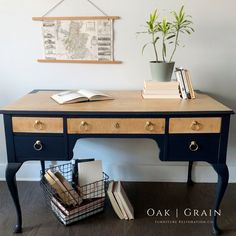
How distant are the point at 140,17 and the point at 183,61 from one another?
430 mm

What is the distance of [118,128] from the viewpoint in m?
1.60

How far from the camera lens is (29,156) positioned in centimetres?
164

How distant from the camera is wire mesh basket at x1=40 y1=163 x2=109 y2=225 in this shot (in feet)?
6.01

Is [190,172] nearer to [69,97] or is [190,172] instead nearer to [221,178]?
[221,178]

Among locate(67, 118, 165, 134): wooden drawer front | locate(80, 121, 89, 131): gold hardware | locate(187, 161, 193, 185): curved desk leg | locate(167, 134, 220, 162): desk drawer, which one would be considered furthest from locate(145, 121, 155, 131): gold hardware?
locate(187, 161, 193, 185): curved desk leg

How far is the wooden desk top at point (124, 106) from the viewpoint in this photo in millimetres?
1585

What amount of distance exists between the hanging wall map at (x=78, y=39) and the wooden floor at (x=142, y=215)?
1.00 meters

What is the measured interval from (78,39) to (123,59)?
1.13 feet

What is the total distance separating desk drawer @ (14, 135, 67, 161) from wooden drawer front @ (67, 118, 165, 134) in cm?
11

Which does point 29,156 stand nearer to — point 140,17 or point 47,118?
point 47,118

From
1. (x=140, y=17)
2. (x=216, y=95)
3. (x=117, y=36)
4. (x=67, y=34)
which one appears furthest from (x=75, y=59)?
(x=216, y=95)

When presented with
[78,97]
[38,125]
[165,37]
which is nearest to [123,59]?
[165,37]

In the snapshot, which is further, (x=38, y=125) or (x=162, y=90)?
(x=162, y=90)

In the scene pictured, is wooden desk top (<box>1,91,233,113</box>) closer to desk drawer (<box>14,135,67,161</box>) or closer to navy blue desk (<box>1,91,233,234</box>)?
navy blue desk (<box>1,91,233,234</box>)
